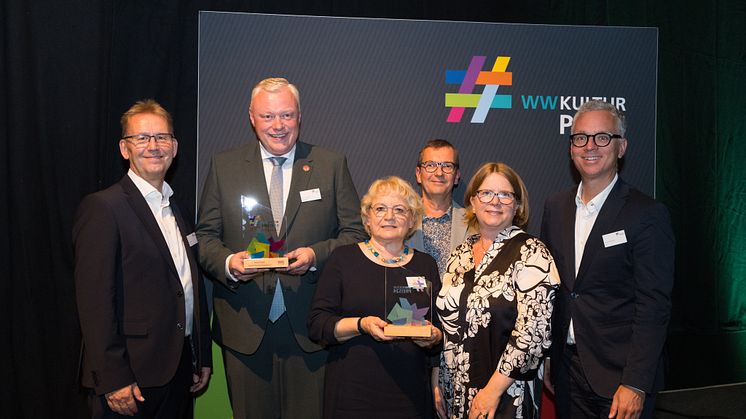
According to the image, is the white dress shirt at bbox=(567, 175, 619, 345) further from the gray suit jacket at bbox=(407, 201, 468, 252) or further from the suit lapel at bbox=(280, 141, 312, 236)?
the suit lapel at bbox=(280, 141, 312, 236)

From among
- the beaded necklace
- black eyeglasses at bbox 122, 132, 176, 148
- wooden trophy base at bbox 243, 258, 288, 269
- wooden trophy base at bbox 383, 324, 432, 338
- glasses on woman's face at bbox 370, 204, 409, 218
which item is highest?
black eyeglasses at bbox 122, 132, 176, 148

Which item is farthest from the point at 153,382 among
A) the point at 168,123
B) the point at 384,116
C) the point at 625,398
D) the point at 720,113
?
the point at 720,113

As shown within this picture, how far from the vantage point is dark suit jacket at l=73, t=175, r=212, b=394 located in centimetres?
286

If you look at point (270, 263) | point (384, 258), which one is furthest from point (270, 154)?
point (384, 258)

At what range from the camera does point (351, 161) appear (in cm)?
452

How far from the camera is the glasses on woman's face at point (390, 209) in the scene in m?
3.12

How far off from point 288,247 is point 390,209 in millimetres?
621

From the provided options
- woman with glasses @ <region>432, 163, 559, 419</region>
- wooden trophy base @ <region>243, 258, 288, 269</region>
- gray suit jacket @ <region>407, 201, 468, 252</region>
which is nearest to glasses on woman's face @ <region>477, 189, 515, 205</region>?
woman with glasses @ <region>432, 163, 559, 419</region>

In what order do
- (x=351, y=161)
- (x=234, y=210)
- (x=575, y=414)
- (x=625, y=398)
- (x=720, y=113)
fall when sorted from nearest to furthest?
(x=625, y=398) → (x=575, y=414) → (x=234, y=210) → (x=351, y=161) → (x=720, y=113)

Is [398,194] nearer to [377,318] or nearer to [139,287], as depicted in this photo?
[377,318]

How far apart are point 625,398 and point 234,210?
2.02 meters

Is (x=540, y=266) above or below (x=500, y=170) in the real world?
below

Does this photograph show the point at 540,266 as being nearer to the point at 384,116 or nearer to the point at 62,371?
the point at 384,116

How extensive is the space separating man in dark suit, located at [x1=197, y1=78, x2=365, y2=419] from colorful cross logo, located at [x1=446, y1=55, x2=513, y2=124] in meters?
1.41
